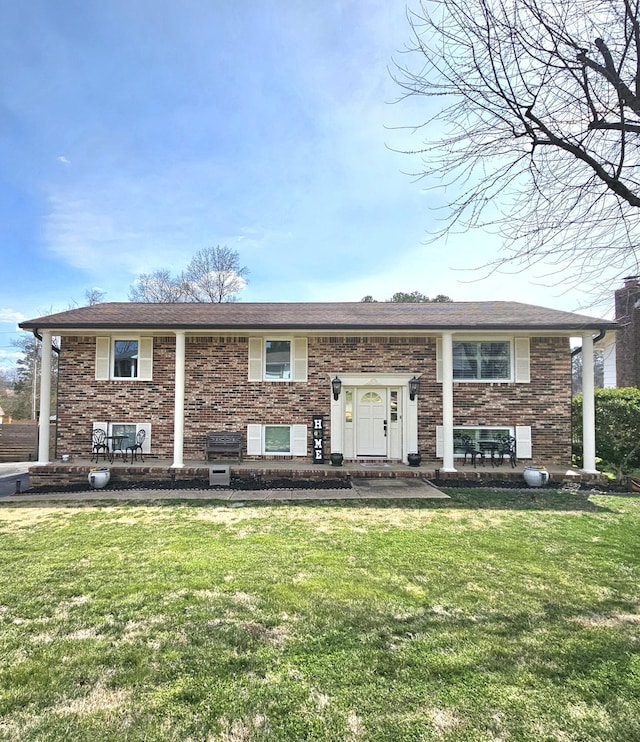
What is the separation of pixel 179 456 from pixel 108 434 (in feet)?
9.06

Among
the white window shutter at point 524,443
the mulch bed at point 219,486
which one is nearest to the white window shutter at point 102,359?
the mulch bed at point 219,486

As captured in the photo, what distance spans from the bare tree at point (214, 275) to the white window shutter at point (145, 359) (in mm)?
14450

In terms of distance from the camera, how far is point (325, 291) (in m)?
18.7

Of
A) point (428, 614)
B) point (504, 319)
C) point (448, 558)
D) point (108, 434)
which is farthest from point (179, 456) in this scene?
point (504, 319)

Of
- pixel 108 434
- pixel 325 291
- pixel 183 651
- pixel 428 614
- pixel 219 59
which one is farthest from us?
pixel 325 291

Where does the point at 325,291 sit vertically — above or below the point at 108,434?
above

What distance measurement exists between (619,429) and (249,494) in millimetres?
8364

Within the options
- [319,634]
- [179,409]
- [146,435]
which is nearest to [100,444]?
[146,435]

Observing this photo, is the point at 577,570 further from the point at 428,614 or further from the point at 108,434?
the point at 108,434

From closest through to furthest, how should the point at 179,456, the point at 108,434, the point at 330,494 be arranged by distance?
the point at 330,494 → the point at 179,456 → the point at 108,434

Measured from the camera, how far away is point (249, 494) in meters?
7.64

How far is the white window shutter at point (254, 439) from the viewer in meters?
10.2

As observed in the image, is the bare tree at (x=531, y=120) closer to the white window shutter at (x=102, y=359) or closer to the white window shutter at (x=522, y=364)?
the white window shutter at (x=522, y=364)

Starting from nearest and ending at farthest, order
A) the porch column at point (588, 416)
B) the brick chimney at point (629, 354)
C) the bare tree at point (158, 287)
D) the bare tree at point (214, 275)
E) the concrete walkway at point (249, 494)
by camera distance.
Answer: the concrete walkway at point (249, 494) → the porch column at point (588, 416) → the brick chimney at point (629, 354) → the bare tree at point (214, 275) → the bare tree at point (158, 287)
